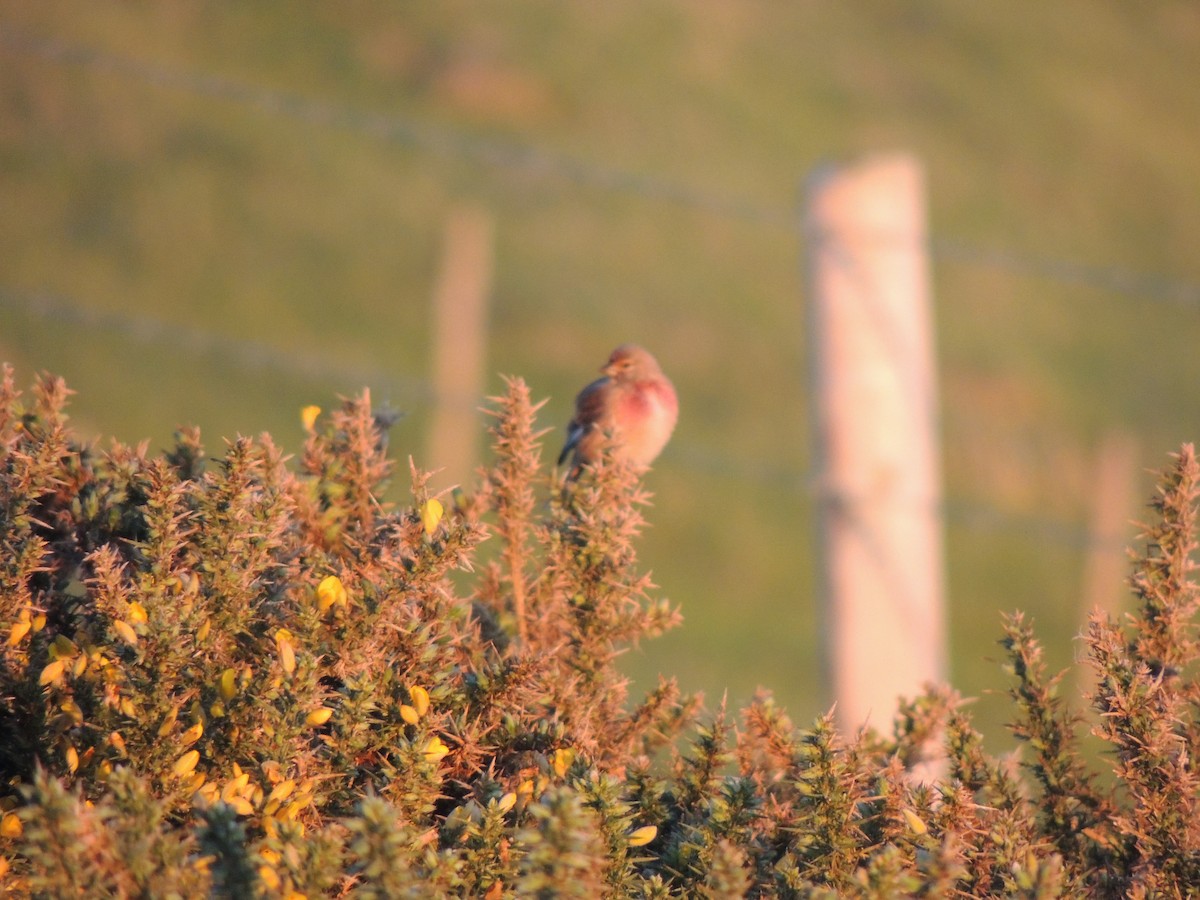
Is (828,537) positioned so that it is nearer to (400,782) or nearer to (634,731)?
(634,731)

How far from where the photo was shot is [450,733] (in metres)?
3.00

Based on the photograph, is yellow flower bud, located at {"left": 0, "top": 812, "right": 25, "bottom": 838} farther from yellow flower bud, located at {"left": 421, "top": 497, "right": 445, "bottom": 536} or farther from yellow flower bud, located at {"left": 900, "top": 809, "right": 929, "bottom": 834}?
yellow flower bud, located at {"left": 900, "top": 809, "right": 929, "bottom": 834}

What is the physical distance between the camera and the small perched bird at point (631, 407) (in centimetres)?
575

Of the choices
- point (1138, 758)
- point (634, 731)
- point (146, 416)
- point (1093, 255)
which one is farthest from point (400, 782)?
point (1093, 255)

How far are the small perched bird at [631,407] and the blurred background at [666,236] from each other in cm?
999

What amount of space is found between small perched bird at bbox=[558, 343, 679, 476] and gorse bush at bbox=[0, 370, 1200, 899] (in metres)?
2.22

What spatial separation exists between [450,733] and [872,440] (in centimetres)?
418

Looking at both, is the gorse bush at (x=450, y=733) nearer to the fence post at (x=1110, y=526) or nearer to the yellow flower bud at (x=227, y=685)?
the yellow flower bud at (x=227, y=685)

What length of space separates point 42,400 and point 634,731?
5.61ft

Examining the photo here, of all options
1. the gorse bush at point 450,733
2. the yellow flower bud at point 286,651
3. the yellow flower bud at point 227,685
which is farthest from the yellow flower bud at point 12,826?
the yellow flower bud at point 286,651

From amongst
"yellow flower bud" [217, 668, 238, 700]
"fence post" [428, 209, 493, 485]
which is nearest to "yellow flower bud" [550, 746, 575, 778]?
"yellow flower bud" [217, 668, 238, 700]

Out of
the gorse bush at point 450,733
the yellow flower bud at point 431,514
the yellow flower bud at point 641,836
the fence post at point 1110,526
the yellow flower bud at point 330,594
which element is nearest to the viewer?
the gorse bush at point 450,733

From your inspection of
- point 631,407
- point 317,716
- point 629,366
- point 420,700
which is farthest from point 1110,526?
point 317,716

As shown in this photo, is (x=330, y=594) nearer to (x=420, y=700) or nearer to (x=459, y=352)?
(x=420, y=700)
